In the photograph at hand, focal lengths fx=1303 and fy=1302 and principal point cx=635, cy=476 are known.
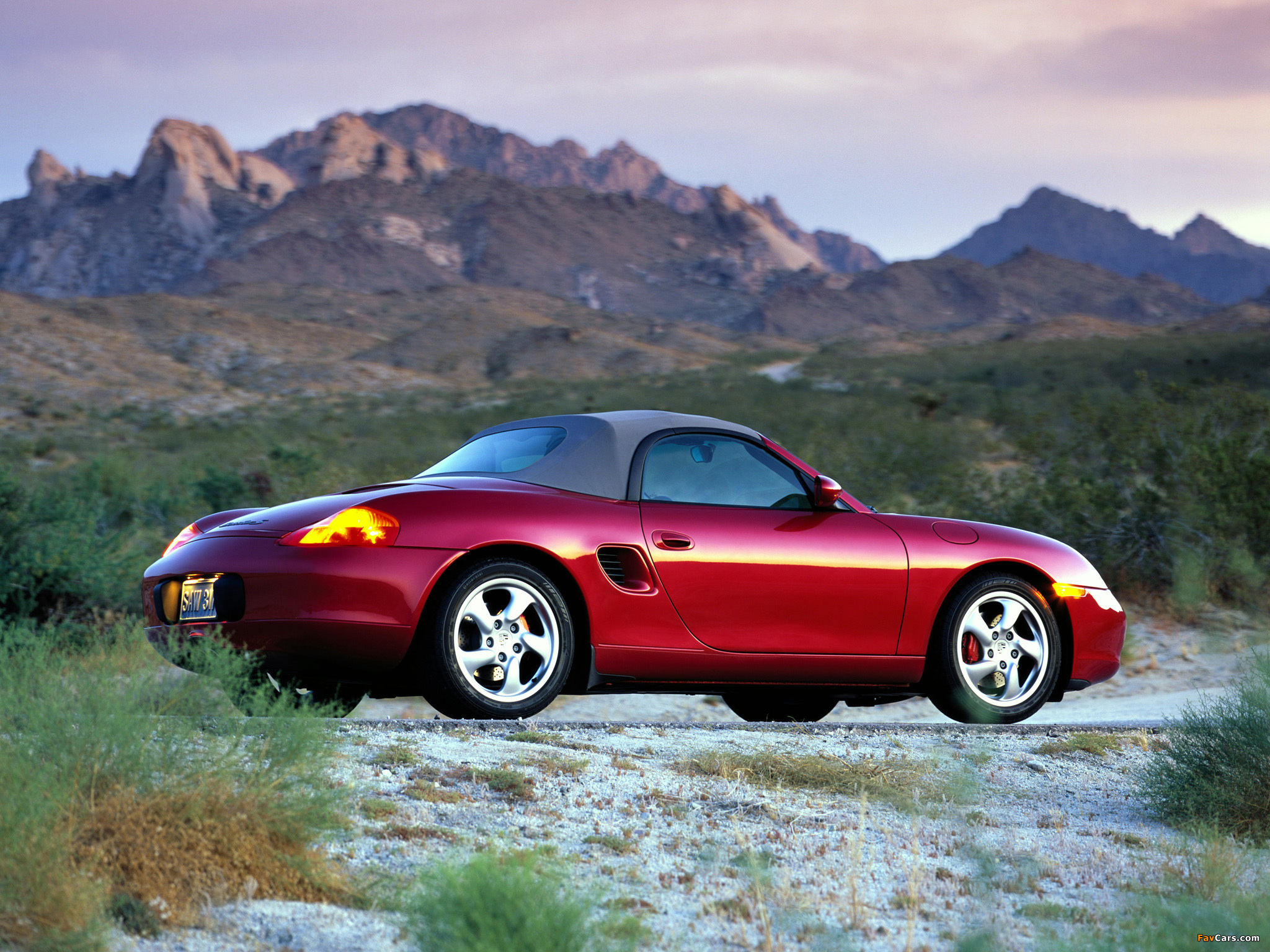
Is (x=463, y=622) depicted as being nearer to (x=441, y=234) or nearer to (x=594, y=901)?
(x=594, y=901)

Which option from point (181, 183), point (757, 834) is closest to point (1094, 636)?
point (757, 834)

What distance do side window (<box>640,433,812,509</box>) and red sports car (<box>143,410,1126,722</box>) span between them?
0.01 m

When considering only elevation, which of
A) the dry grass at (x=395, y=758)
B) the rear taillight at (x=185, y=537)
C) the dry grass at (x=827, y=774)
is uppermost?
the rear taillight at (x=185, y=537)

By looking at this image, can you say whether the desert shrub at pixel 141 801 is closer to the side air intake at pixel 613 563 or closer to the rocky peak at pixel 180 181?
the side air intake at pixel 613 563

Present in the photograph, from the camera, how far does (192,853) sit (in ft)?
11.3

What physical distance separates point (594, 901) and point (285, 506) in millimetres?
3118

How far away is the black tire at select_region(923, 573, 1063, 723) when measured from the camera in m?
6.51

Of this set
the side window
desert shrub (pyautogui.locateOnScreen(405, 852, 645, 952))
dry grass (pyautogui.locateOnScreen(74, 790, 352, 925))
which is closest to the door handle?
the side window

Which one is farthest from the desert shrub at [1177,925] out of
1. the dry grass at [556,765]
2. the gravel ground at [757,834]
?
the dry grass at [556,765]

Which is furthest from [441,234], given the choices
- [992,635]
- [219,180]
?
[992,635]

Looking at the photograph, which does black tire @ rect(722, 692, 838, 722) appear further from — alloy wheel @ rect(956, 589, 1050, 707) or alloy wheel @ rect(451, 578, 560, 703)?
alloy wheel @ rect(451, 578, 560, 703)

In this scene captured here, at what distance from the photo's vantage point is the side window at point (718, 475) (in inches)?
Answer: 240

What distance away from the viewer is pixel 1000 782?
537 cm

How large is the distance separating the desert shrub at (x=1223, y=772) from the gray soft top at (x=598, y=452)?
2.43 m
